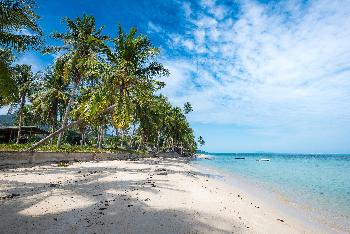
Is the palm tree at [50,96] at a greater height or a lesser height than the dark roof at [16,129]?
greater

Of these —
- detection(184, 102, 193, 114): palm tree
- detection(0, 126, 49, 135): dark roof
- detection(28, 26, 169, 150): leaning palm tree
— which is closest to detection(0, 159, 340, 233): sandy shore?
detection(28, 26, 169, 150): leaning palm tree

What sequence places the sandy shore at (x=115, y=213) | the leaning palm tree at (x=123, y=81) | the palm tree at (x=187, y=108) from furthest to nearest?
the palm tree at (x=187, y=108) < the leaning palm tree at (x=123, y=81) < the sandy shore at (x=115, y=213)

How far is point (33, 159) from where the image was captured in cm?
1862

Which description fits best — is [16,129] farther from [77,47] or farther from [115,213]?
[115,213]

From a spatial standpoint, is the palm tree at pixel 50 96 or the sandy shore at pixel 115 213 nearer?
the sandy shore at pixel 115 213

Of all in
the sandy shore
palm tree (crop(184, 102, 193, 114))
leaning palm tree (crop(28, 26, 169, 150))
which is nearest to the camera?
the sandy shore

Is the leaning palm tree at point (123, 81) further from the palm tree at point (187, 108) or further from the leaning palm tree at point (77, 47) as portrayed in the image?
the palm tree at point (187, 108)

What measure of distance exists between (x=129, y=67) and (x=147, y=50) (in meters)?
2.55

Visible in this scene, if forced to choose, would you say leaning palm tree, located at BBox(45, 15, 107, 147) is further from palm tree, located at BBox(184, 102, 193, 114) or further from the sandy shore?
palm tree, located at BBox(184, 102, 193, 114)

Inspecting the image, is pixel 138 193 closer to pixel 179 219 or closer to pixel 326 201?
pixel 179 219

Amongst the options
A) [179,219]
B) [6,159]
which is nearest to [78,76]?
[6,159]

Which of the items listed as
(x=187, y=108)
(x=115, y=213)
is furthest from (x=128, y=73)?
(x=187, y=108)


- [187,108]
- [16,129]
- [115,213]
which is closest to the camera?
[115,213]

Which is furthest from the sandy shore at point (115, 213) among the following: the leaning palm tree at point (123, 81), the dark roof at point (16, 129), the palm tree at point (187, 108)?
the palm tree at point (187, 108)
